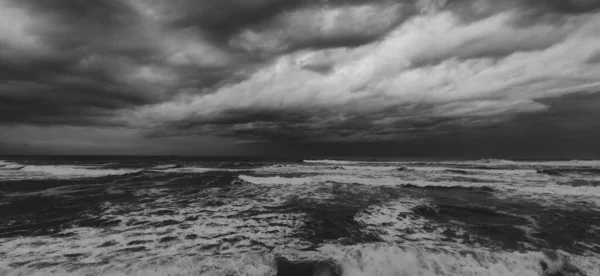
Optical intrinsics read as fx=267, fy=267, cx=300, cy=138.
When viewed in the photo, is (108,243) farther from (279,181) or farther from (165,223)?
(279,181)

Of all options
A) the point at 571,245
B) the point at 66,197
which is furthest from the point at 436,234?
the point at 66,197

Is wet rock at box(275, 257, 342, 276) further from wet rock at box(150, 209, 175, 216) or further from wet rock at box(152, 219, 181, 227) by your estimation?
wet rock at box(150, 209, 175, 216)

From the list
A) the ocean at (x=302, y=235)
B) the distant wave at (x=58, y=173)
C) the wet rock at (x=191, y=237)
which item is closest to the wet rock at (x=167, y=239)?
the ocean at (x=302, y=235)

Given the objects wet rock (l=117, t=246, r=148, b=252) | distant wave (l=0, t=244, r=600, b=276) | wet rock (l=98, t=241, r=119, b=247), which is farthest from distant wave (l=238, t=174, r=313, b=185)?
distant wave (l=0, t=244, r=600, b=276)

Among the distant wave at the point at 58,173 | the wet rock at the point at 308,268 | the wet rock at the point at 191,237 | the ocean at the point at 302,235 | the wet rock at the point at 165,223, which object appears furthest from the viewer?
the distant wave at the point at 58,173

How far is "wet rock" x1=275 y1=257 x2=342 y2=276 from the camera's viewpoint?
5699 mm

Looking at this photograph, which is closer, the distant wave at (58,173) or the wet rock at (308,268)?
the wet rock at (308,268)

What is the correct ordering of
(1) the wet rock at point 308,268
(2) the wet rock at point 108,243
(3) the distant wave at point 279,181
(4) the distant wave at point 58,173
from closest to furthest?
(1) the wet rock at point 308,268, (2) the wet rock at point 108,243, (3) the distant wave at point 279,181, (4) the distant wave at point 58,173

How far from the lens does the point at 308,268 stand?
5898mm

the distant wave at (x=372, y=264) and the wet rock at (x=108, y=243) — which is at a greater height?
the wet rock at (x=108, y=243)

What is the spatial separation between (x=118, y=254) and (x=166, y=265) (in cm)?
169

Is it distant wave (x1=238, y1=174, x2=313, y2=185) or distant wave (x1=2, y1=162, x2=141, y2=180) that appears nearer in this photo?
distant wave (x1=238, y1=174, x2=313, y2=185)

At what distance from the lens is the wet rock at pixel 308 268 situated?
5.70 meters

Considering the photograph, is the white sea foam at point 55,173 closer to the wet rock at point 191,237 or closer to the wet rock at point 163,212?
the wet rock at point 163,212
